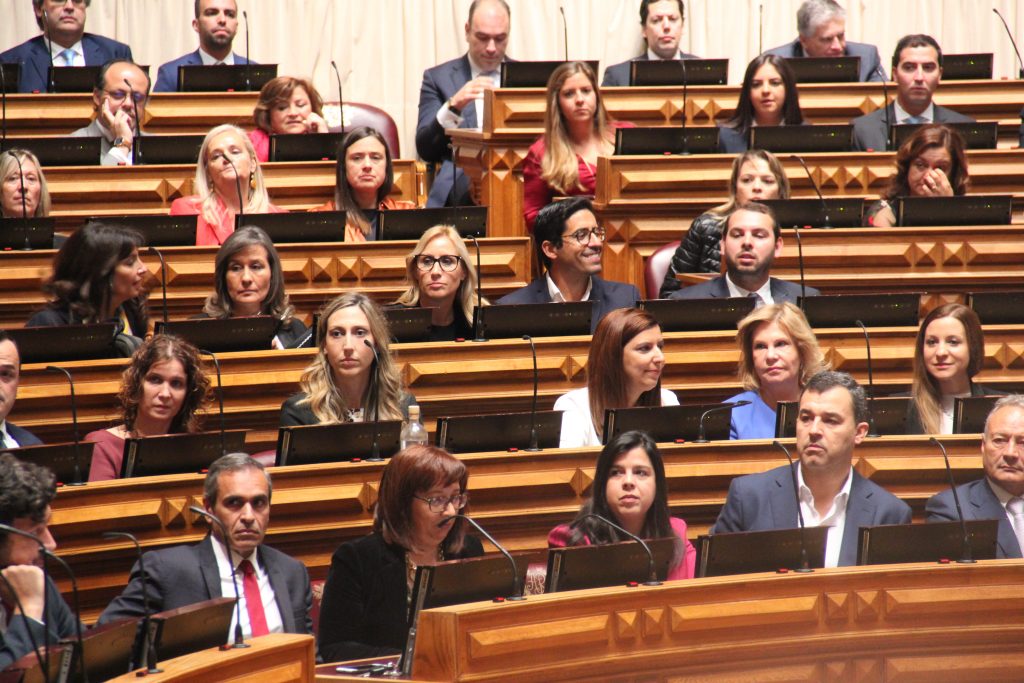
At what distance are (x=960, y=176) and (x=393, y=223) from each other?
1.27 meters

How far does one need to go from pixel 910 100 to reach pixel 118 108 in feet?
6.43

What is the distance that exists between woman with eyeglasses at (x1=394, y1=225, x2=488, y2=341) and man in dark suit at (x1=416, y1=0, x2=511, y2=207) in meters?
1.04

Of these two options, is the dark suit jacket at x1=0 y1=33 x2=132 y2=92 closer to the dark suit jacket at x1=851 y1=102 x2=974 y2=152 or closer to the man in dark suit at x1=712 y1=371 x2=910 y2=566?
the dark suit jacket at x1=851 y1=102 x2=974 y2=152

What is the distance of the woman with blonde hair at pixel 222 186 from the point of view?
3127 mm

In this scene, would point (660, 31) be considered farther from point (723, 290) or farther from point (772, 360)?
point (772, 360)

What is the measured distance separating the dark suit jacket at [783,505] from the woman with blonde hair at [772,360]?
0.33 m

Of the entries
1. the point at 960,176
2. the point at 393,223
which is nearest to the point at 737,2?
the point at 960,176

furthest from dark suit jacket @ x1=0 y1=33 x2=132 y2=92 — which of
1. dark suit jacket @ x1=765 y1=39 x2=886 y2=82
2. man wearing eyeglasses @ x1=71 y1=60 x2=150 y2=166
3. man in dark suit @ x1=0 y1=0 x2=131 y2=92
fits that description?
dark suit jacket @ x1=765 y1=39 x2=886 y2=82

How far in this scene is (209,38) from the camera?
4.11 metres

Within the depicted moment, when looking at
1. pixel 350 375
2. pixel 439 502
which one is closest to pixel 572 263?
pixel 350 375

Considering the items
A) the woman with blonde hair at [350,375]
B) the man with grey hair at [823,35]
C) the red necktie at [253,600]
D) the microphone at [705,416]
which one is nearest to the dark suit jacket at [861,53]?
the man with grey hair at [823,35]

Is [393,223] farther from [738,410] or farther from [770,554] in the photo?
[770,554]

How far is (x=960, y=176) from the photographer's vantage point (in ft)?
10.9

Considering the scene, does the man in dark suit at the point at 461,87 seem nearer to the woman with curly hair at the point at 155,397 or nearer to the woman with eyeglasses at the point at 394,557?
the woman with curly hair at the point at 155,397
